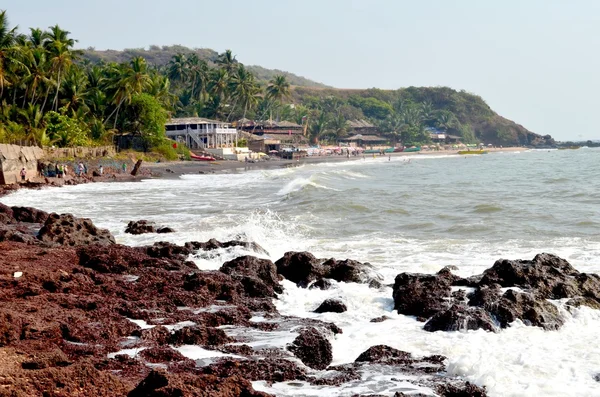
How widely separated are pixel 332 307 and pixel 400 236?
8391 mm

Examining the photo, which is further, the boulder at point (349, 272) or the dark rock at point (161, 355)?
the boulder at point (349, 272)

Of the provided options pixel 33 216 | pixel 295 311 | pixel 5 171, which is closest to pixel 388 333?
pixel 295 311

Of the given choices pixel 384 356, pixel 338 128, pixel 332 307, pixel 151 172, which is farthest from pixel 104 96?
pixel 338 128

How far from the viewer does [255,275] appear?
1107 centimetres

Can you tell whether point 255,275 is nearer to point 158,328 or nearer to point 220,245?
point 220,245

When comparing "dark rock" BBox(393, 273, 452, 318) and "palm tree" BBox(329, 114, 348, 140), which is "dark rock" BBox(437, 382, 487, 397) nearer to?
"dark rock" BBox(393, 273, 452, 318)

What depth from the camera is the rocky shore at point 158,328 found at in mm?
5496

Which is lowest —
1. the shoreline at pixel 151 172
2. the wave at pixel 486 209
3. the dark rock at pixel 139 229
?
the shoreline at pixel 151 172

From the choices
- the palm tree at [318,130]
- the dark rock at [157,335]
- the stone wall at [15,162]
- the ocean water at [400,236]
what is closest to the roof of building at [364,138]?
the palm tree at [318,130]

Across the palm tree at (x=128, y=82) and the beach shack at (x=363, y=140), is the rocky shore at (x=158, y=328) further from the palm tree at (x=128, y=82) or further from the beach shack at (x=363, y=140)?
the beach shack at (x=363, y=140)

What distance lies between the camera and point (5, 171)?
31109 millimetres

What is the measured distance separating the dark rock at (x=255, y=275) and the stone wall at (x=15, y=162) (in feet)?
75.3

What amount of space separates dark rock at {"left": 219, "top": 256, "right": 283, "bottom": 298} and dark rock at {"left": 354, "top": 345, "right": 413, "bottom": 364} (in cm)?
311

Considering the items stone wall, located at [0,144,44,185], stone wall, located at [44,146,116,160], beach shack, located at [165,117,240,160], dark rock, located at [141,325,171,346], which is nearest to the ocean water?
dark rock, located at [141,325,171,346]
